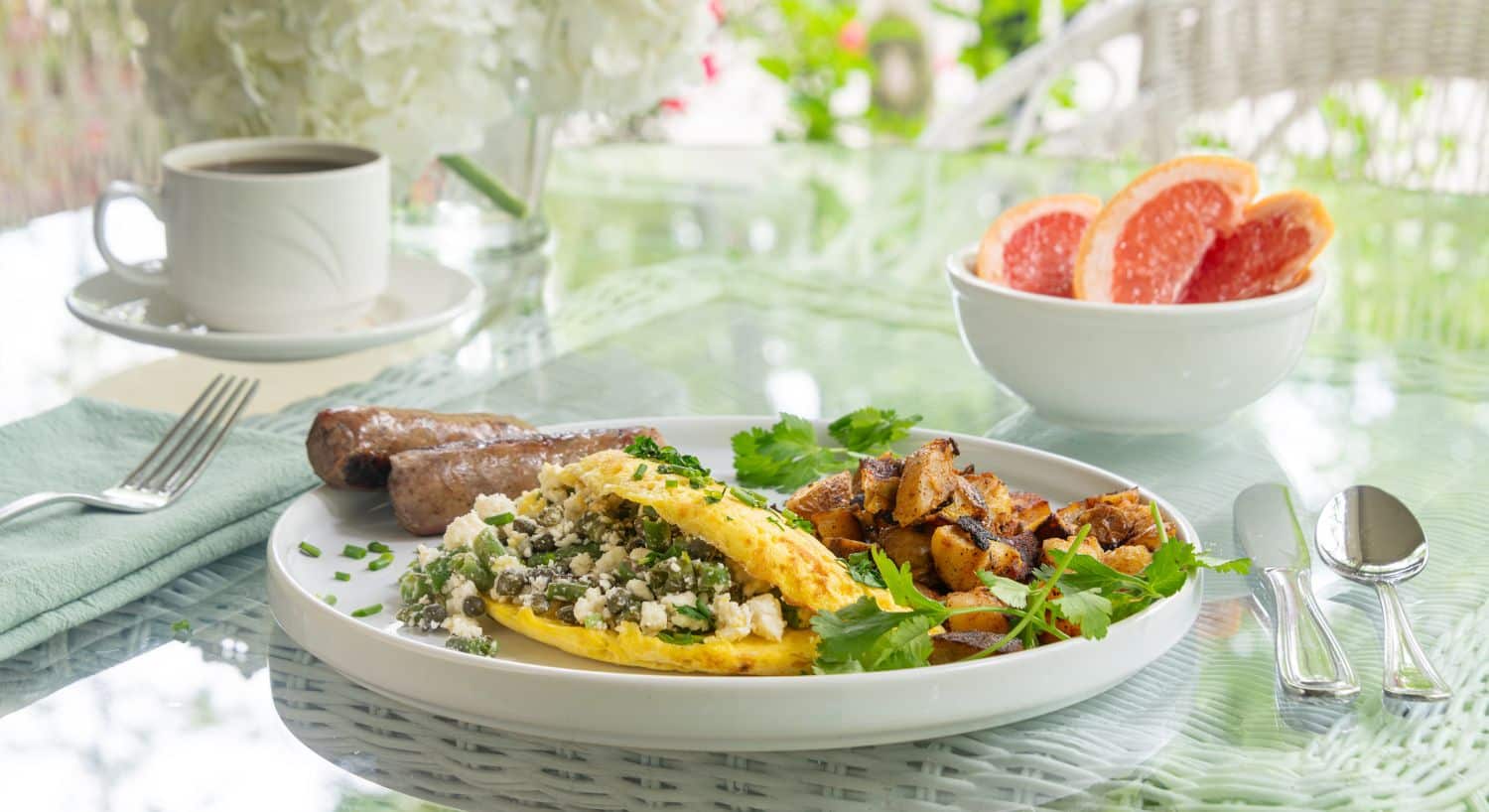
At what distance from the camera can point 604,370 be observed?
6.62 ft

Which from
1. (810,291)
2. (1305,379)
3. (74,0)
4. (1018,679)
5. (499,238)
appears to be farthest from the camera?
(74,0)

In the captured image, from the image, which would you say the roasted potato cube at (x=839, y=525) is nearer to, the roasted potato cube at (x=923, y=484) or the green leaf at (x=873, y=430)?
the roasted potato cube at (x=923, y=484)

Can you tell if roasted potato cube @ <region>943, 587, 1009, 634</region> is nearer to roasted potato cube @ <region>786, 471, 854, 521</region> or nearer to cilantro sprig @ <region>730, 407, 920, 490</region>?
roasted potato cube @ <region>786, 471, 854, 521</region>

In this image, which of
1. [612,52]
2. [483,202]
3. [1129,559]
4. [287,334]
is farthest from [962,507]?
[483,202]

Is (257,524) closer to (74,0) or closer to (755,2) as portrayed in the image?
(74,0)

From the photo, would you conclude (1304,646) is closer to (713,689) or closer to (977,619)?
(977,619)

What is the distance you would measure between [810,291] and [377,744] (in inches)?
54.5

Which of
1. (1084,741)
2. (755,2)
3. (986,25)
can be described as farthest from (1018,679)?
(755,2)

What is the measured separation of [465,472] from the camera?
55.5 inches

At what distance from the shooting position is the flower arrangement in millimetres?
2039

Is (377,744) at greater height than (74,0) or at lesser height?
lesser

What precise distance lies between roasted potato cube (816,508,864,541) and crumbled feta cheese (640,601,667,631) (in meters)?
0.25

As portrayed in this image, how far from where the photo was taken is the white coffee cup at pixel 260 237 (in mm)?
1896

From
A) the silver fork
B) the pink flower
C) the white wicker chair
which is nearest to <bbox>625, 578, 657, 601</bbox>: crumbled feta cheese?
the silver fork
